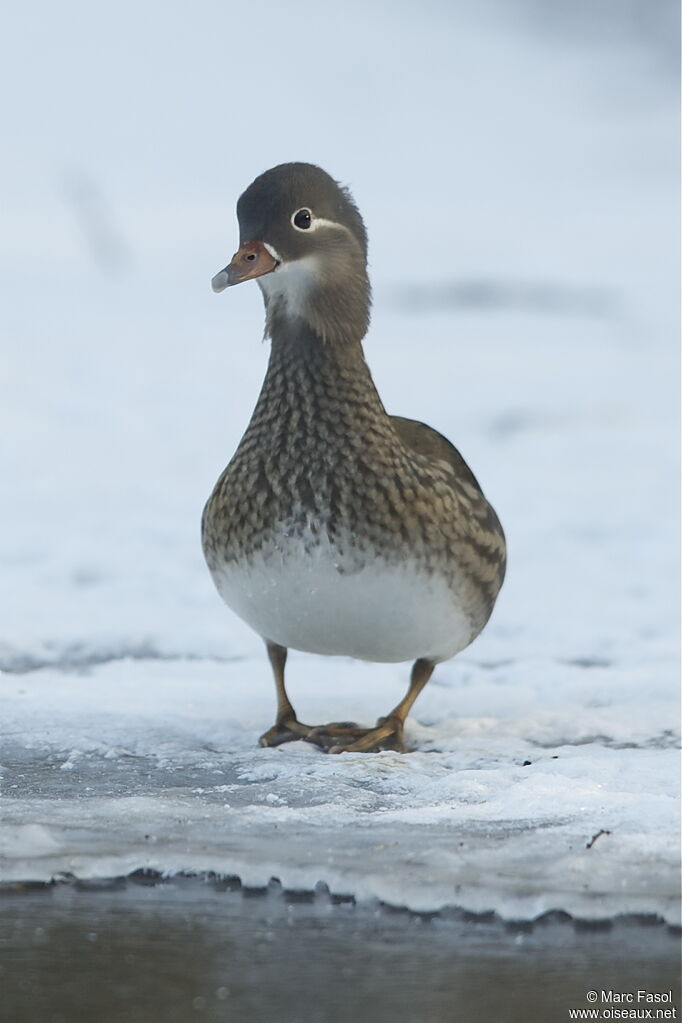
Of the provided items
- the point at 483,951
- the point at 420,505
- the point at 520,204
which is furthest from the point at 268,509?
the point at 520,204

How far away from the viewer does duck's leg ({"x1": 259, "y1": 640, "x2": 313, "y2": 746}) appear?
5.23 metres

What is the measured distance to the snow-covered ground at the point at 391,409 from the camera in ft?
13.2

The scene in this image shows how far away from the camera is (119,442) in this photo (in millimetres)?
10406

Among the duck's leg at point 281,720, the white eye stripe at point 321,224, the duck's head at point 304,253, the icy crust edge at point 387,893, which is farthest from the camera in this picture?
the duck's leg at point 281,720

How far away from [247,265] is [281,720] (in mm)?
1451

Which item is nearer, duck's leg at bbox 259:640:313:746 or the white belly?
the white belly

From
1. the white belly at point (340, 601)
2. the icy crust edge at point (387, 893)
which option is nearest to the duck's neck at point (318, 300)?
the white belly at point (340, 601)

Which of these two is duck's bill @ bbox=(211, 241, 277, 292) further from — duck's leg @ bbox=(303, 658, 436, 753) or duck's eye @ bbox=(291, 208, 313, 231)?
duck's leg @ bbox=(303, 658, 436, 753)

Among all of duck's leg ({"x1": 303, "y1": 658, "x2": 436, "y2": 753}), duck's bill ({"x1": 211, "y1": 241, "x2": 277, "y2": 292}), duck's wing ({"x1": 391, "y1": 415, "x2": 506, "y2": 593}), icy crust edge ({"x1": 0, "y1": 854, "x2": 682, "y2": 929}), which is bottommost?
icy crust edge ({"x1": 0, "y1": 854, "x2": 682, "y2": 929})

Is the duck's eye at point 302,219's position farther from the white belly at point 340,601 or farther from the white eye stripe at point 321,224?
the white belly at point 340,601

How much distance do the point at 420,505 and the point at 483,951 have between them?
1948 millimetres

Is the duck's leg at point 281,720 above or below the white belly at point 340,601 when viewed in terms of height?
below

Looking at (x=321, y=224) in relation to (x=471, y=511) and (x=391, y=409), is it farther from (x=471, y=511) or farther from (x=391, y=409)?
(x=391, y=409)

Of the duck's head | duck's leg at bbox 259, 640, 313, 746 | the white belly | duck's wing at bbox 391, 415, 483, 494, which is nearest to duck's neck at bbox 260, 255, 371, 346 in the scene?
the duck's head
